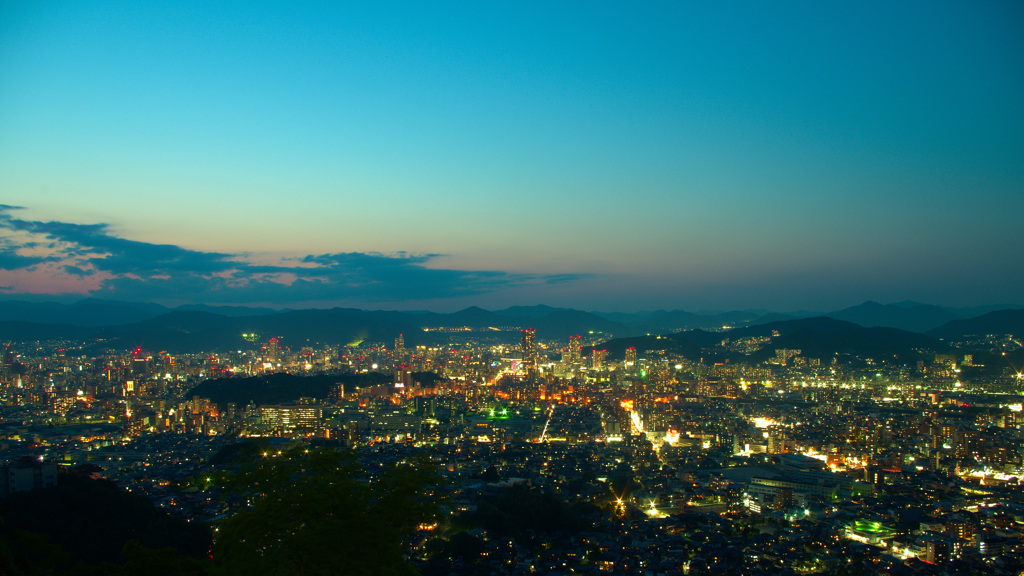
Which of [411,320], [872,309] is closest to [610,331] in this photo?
[411,320]

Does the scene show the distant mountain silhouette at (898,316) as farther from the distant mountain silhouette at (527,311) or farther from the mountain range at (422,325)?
the distant mountain silhouette at (527,311)

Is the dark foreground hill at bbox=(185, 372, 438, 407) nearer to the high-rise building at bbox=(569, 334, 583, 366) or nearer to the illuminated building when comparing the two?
the illuminated building

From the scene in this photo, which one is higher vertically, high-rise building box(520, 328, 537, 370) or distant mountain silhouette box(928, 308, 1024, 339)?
distant mountain silhouette box(928, 308, 1024, 339)

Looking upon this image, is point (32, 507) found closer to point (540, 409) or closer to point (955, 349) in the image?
point (540, 409)

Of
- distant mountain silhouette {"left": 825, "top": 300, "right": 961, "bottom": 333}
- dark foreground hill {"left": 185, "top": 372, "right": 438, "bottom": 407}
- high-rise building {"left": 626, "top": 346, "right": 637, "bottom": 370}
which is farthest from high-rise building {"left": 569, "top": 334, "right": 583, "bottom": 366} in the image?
distant mountain silhouette {"left": 825, "top": 300, "right": 961, "bottom": 333}

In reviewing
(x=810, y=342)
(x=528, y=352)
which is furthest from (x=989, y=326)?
(x=528, y=352)

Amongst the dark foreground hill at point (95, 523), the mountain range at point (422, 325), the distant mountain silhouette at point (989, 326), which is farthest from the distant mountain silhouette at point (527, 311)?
the dark foreground hill at point (95, 523)
